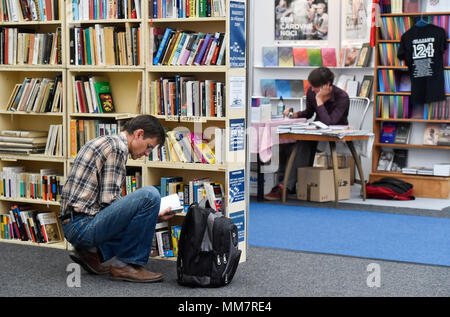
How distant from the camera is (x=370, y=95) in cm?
858

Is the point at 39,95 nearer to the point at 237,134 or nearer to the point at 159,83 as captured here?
the point at 159,83

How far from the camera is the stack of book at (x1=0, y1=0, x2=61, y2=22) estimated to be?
518 centimetres

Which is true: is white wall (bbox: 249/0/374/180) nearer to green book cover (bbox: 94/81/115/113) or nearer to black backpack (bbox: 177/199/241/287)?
green book cover (bbox: 94/81/115/113)

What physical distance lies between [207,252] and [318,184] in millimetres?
3329

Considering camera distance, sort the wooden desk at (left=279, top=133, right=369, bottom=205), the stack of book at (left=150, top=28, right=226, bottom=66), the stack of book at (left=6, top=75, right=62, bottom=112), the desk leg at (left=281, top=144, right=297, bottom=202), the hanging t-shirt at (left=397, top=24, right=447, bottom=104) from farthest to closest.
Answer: the hanging t-shirt at (left=397, top=24, right=447, bottom=104) < the desk leg at (left=281, top=144, right=297, bottom=202) < the wooden desk at (left=279, top=133, right=369, bottom=205) < the stack of book at (left=6, top=75, right=62, bottom=112) < the stack of book at (left=150, top=28, right=226, bottom=66)

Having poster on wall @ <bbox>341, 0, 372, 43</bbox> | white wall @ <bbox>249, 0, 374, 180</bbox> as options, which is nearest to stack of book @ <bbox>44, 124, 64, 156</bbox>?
white wall @ <bbox>249, 0, 374, 180</bbox>

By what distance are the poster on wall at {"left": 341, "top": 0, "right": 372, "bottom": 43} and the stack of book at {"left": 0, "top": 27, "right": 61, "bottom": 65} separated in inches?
181

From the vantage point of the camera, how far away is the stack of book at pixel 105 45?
4.93 m

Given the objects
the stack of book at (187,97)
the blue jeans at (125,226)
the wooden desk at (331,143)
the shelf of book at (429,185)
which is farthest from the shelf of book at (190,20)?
the shelf of book at (429,185)

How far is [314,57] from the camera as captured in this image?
898 centimetres

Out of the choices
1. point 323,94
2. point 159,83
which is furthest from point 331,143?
point 159,83

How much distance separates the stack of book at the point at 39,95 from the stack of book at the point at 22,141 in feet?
0.61

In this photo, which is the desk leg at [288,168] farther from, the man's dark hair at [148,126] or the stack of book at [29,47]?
the man's dark hair at [148,126]
